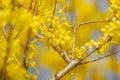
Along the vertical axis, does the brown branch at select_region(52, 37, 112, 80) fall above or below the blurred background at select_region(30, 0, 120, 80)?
above

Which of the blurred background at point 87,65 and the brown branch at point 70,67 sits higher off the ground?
the brown branch at point 70,67

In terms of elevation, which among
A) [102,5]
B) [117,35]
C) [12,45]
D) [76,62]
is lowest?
[102,5]

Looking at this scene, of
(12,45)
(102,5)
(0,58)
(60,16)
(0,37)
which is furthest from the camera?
(102,5)

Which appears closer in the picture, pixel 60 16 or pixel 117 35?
pixel 117 35

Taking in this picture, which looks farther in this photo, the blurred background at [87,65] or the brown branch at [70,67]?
the blurred background at [87,65]

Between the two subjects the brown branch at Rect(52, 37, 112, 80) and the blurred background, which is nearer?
the brown branch at Rect(52, 37, 112, 80)

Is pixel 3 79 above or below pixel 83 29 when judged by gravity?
above

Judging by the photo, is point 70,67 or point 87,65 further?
point 87,65

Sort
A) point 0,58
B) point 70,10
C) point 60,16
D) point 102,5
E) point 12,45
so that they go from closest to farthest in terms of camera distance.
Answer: point 12,45 < point 0,58 < point 60,16 < point 70,10 < point 102,5

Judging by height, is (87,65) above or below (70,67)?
below

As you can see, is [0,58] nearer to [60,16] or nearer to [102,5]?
[60,16]

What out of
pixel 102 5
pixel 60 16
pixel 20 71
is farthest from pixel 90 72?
pixel 20 71
